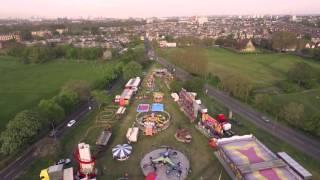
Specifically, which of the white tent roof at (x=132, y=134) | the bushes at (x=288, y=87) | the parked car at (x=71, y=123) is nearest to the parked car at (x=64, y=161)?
the white tent roof at (x=132, y=134)

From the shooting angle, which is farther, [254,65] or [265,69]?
[254,65]

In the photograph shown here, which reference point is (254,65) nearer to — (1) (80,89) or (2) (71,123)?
(1) (80,89)

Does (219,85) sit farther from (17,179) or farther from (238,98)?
(17,179)

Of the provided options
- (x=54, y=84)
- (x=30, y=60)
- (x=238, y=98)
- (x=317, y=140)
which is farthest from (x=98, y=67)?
(x=317, y=140)

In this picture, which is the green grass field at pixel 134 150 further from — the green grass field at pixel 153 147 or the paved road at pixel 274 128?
the paved road at pixel 274 128

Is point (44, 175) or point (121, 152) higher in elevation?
point (121, 152)

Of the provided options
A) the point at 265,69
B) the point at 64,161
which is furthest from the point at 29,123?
the point at 265,69

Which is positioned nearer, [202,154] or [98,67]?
[202,154]
